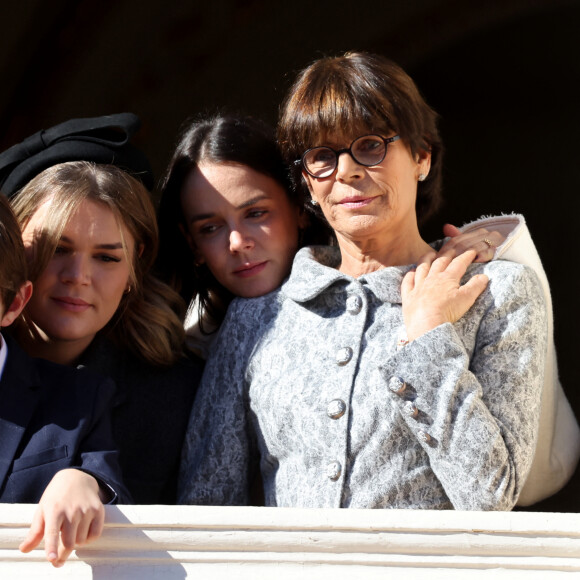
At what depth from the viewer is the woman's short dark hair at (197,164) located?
222 centimetres

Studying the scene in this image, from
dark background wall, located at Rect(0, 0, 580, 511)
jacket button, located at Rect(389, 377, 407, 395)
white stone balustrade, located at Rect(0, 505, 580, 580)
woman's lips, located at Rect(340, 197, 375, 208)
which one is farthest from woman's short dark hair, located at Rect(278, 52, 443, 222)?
dark background wall, located at Rect(0, 0, 580, 511)

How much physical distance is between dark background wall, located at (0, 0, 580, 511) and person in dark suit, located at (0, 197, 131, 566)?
4.62 ft

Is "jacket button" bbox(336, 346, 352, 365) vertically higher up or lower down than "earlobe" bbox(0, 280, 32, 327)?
lower down

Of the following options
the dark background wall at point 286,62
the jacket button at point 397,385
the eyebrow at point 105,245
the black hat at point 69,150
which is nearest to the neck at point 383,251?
the jacket button at point 397,385

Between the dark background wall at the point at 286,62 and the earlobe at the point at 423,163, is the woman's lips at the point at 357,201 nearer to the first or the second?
the earlobe at the point at 423,163

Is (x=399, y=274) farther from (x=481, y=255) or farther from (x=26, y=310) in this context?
(x=26, y=310)

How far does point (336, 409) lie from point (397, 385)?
0.16 metres

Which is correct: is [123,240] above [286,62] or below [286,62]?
below

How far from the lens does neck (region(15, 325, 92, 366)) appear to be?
2086 millimetres

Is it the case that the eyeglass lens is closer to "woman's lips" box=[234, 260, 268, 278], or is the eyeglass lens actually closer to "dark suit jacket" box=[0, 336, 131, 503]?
"woman's lips" box=[234, 260, 268, 278]

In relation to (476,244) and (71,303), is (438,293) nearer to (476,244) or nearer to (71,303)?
(476,244)

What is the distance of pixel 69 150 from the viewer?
2.18 m

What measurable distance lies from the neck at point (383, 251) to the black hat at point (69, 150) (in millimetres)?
553

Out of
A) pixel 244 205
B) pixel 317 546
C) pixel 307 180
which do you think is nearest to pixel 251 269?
pixel 244 205
